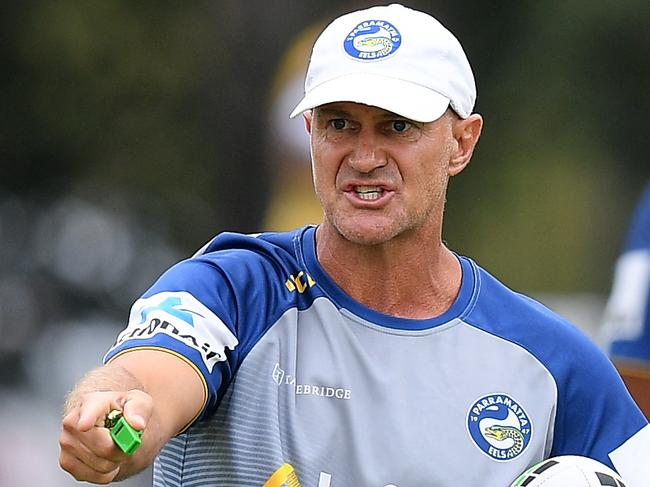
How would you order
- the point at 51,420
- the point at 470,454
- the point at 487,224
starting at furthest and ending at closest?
the point at 487,224, the point at 51,420, the point at 470,454

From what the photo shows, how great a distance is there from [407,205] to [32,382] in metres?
5.22

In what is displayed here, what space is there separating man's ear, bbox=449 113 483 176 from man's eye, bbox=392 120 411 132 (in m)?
0.22

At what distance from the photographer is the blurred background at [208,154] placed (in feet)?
28.3

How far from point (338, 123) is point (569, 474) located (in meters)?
1.00

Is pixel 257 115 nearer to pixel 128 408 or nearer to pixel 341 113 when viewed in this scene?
pixel 341 113

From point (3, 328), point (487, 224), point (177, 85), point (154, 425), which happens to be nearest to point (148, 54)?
point (177, 85)

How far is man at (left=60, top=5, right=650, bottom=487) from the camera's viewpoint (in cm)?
364

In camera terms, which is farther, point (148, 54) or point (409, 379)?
point (148, 54)

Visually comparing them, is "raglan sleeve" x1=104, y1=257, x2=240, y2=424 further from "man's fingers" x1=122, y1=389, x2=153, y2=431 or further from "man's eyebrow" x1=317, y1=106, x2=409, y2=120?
"man's eyebrow" x1=317, y1=106, x2=409, y2=120

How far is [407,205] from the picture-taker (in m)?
3.79

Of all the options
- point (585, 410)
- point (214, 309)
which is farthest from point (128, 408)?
point (585, 410)

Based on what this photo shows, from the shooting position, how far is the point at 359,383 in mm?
3746

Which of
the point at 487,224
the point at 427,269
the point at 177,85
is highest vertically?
the point at 427,269

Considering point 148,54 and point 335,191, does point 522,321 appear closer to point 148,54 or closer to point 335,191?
point 335,191
